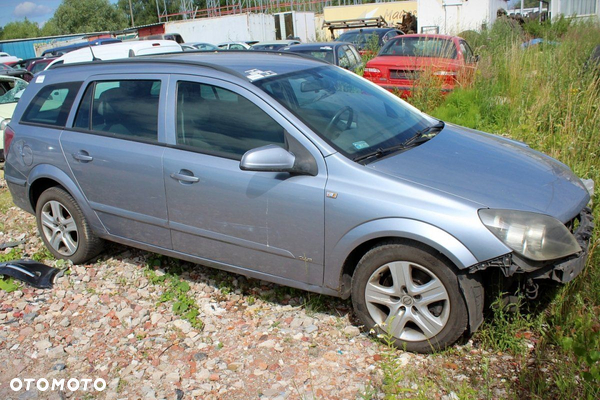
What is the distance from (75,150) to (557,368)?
12.7 ft

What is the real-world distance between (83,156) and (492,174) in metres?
3.18

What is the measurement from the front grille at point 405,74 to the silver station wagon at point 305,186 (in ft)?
16.3

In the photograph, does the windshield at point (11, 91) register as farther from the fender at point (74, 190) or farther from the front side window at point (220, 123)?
the front side window at point (220, 123)

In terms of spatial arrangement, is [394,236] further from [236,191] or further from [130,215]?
[130,215]

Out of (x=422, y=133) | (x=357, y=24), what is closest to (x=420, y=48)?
(x=422, y=133)

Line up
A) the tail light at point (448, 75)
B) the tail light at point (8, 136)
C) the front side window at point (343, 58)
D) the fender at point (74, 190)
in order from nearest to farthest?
the fender at point (74, 190) < the tail light at point (8, 136) < the tail light at point (448, 75) < the front side window at point (343, 58)

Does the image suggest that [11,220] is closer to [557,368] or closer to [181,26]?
[557,368]

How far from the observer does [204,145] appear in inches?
155

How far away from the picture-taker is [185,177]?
3.93 meters

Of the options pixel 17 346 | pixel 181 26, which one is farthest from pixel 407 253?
pixel 181 26

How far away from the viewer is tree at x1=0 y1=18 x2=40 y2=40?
86.9 meters

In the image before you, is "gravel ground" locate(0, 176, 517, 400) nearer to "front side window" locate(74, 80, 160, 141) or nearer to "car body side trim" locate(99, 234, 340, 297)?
"car body side trim" locate(99, 234, 340, 297)

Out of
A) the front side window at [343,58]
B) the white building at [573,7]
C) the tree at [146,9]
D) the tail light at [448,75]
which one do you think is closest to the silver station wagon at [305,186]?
the tail light at [448,75]

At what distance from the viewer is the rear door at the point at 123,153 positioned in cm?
416
